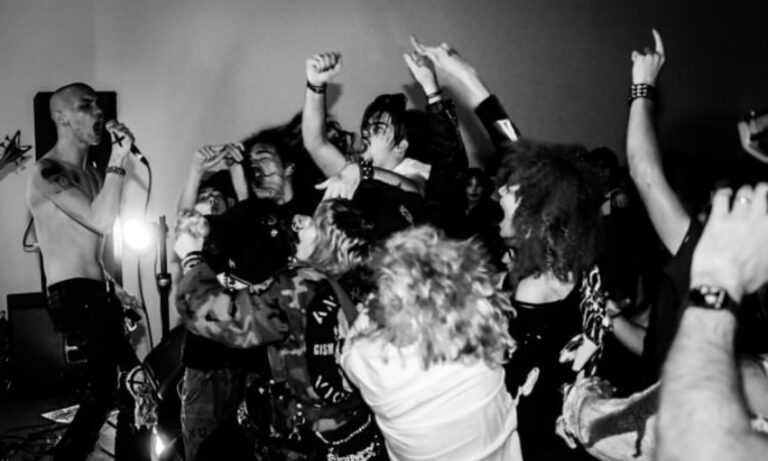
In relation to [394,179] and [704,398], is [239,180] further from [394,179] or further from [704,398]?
[704,398]

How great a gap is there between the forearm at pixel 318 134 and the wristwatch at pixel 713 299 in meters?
2.47

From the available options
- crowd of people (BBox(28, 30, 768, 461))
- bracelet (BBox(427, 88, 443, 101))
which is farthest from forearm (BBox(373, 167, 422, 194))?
bracelet (BBox(427, 88, 443, 101))

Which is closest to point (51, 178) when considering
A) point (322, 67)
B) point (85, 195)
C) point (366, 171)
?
point (85, 195)

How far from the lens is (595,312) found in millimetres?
1964

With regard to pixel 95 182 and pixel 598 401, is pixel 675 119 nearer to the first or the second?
pixel 95 182

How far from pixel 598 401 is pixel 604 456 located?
133mm

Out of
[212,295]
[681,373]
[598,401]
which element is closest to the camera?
[681,373]

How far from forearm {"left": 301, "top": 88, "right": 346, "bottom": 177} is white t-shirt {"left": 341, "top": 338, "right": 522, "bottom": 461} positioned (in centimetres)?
179

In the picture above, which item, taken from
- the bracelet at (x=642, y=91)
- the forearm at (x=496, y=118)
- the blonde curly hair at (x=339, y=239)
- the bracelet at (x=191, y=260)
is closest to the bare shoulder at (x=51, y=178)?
the bracelet at (x=191, y=260)

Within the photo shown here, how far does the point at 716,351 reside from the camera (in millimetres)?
916

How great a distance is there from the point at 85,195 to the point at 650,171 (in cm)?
265

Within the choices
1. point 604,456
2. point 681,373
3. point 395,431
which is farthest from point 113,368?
point 681,373

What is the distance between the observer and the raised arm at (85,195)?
334 cm

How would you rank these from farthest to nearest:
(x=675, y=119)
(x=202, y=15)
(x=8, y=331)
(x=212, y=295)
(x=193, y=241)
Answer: (x=675, y=119) < (x=202, y=15) < (x=8, y=331) < (x=193, y=241) < (x=212, y=295)
